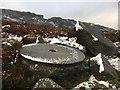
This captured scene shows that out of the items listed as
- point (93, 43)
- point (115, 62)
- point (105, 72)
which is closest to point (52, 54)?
point (105, 72)

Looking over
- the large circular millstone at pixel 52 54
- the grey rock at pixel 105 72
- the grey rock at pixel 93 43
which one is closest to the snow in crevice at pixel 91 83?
the grey rock at pixel 105 72

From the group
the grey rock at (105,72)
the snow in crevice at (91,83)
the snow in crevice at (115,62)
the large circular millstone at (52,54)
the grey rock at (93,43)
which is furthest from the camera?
the grey rock at (93,43)

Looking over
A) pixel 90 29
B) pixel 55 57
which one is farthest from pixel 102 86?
pixel 90 29

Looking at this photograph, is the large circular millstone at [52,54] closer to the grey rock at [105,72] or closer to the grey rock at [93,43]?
the grey rock at [105,72]

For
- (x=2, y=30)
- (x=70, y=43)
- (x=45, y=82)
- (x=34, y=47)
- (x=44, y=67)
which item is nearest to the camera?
(x=45, y=82)

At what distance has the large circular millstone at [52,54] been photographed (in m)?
13.9

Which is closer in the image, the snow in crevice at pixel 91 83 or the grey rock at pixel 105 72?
the snow in crevice at pixel 91 83

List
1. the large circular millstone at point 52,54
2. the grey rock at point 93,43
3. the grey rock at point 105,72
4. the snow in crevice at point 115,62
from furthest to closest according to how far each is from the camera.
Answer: the grey rock at point 93,43, the snow in crevice at point 115,62, the grey rock at point 105,72, the large circular millstone at point 52,54

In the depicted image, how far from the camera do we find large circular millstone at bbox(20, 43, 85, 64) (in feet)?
45.7

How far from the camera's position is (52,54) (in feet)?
48.5

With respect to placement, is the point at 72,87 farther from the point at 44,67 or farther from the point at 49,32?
the point at 49,32

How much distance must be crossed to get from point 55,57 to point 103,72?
96.5 inches

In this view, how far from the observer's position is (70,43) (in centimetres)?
1814

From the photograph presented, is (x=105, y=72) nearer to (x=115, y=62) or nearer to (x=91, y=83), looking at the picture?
(x=91, y=83)
